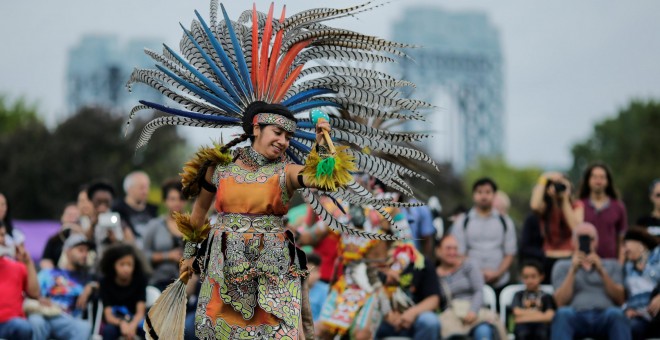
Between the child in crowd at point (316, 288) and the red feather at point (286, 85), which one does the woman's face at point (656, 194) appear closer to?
the child in crowd at point (316, 288)

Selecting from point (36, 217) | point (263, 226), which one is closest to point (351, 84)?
point (263, 226)

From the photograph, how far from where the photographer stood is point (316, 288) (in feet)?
36.5

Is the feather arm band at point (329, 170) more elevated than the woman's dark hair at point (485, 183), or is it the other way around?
the woman's dark hair at point (485, 183)

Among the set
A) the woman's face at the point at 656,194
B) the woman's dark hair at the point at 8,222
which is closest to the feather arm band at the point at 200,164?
the woman's dark hair at the point at 8,222

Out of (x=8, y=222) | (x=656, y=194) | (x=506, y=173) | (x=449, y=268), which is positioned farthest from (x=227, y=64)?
(x=506, y=173)

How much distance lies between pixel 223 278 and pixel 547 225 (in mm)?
5512

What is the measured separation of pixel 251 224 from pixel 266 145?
471 mm

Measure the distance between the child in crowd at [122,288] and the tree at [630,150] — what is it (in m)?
42.5

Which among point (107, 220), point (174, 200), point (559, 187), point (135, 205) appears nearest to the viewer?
point (107, 220)

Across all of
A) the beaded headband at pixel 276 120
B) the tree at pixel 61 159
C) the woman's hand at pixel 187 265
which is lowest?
the woman's hand at pixel 187 265

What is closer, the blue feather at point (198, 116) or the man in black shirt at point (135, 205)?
the blue feather at point (198, 116)

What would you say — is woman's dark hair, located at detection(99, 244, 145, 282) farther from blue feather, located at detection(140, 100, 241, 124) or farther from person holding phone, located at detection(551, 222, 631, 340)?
person holding phone, located at detection(551, 222, 631, 340)

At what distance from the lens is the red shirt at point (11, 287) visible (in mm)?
9875

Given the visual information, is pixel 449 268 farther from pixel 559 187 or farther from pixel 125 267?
pixel 125 267
